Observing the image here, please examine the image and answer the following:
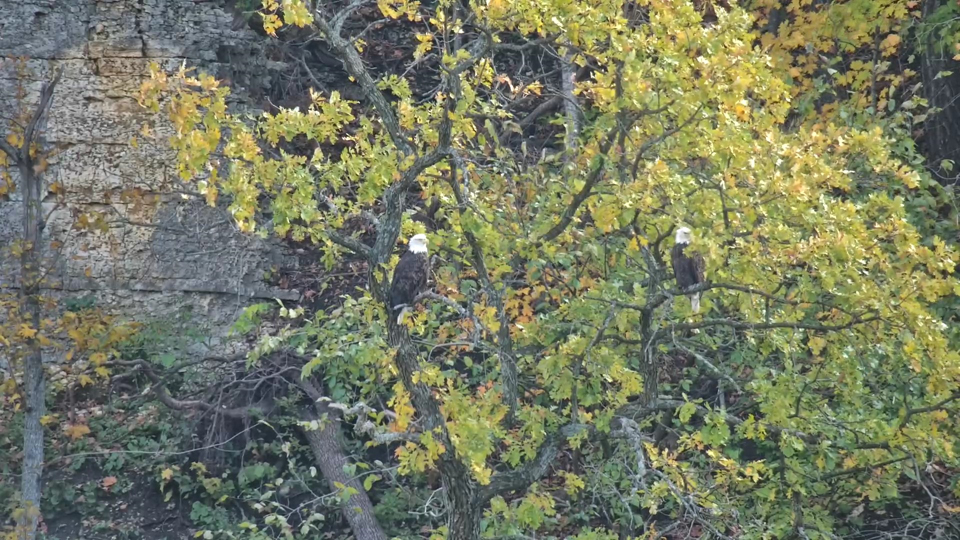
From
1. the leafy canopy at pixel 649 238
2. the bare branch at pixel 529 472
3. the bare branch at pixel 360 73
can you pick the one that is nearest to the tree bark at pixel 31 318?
the leafy canopy at pixel 649 238

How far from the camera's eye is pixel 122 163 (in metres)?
9.33

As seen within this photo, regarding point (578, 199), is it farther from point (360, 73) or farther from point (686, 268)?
point (686, 268)

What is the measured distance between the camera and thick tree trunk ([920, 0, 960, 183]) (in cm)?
863

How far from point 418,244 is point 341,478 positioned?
2743 mm

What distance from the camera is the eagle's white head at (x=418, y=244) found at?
5.64 m

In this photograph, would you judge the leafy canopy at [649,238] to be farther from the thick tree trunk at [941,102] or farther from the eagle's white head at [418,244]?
the thick tree trunk at [941,102]

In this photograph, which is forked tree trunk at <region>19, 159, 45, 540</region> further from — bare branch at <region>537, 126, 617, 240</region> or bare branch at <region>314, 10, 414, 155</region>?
bare branch at <region>537, 126, 617, 240</region>

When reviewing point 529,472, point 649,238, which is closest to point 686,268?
point 649,238

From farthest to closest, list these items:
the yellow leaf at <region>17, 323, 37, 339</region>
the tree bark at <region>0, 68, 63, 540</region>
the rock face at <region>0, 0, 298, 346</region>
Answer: the rock face at <region>0, 0, 298, 346</region>
the tree bark at <region>0, 68, 63, 540</region>
the yellow leaf at <region>17, 323, 37, 339</region>

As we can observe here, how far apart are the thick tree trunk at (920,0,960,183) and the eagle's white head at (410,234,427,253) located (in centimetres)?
469

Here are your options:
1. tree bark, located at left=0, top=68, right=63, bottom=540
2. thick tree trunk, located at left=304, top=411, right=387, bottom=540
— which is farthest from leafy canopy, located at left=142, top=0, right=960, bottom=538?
thick tree trunk, located at left=304, top=411, right=387, bottom=540

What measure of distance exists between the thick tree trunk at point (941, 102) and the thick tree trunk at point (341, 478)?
4970 millimetres

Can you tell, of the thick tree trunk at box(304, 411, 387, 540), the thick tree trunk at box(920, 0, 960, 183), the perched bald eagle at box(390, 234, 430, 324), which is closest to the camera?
the perched bald eagle at box(390, 234, 430, 324)

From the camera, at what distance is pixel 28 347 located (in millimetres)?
6512
